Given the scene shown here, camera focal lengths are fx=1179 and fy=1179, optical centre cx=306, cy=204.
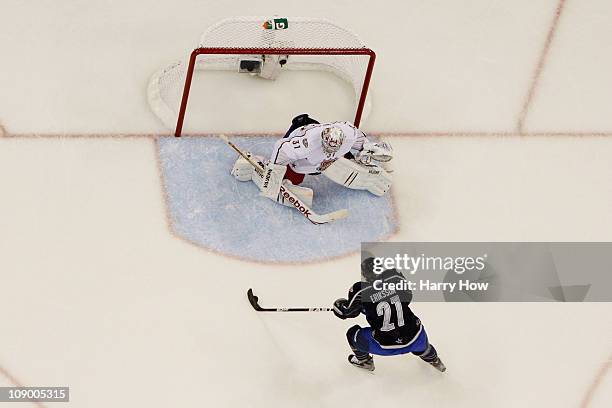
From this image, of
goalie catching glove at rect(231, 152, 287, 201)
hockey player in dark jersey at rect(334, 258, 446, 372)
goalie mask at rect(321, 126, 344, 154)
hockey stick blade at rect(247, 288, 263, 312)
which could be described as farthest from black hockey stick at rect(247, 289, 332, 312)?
goalie mask at rect(321, 126, 344, 154)

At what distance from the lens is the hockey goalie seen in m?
6.98

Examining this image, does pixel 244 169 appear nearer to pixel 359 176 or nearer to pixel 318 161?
pixel 318 161

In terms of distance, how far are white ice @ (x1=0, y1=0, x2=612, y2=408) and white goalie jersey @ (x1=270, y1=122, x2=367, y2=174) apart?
0.60 meters

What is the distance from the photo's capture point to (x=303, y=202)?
7.22 m

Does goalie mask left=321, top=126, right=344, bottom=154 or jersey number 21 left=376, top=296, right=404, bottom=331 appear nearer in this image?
jersey number 21 left=376, top=296, right=404, bottom=331

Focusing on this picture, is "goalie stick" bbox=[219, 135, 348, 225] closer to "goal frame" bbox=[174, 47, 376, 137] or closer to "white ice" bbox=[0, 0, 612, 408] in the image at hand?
"white ice" bbox=[0, 0, 612, 408]

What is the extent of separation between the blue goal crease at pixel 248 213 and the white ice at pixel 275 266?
4.7 inches

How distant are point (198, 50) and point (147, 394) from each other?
6.83 feet

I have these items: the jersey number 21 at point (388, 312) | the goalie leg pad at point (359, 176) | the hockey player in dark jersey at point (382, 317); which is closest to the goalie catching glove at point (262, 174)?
the goalie leg pad at point (359, 176)

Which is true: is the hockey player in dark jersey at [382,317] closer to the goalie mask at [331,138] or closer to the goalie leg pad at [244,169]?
the goalie mask at [331,138]

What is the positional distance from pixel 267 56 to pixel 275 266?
149cm

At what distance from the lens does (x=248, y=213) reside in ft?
23.8

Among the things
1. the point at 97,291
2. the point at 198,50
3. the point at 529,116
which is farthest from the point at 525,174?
the point at 97,291

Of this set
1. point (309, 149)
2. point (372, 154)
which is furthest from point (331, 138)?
point (372, 154)
